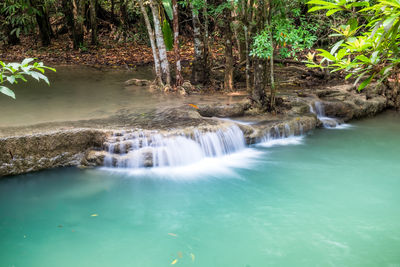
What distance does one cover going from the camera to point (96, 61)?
509 inches

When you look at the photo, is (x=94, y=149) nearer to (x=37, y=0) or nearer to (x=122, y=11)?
(x=37, y=0)

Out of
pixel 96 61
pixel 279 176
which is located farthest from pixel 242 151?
pixel 96 61

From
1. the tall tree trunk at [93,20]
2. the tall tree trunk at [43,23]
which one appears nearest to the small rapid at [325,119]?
the tall tree trunk at [93,20]

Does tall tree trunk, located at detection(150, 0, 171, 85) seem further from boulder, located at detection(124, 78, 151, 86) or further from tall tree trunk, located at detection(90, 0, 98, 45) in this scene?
tall tree trunk, located at detection(90, 0, 98, 45)

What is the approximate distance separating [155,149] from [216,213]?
5.60 ft

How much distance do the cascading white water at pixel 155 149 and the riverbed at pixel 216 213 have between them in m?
0.19

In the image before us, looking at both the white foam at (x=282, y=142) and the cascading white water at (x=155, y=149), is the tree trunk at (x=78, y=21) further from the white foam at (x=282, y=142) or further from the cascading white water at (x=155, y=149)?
the white foam at (x=282, y=142)

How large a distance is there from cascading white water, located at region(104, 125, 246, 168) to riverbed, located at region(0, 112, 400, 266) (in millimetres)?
190

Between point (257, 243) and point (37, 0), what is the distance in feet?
43.3

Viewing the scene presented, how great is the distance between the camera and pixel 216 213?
15.9 feet

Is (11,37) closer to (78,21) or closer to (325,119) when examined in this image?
(78,21)

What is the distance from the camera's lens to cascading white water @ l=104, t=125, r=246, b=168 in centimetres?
598

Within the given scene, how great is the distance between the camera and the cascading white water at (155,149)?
19.6 feet

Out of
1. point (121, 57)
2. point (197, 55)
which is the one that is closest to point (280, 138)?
point (197, 55)
